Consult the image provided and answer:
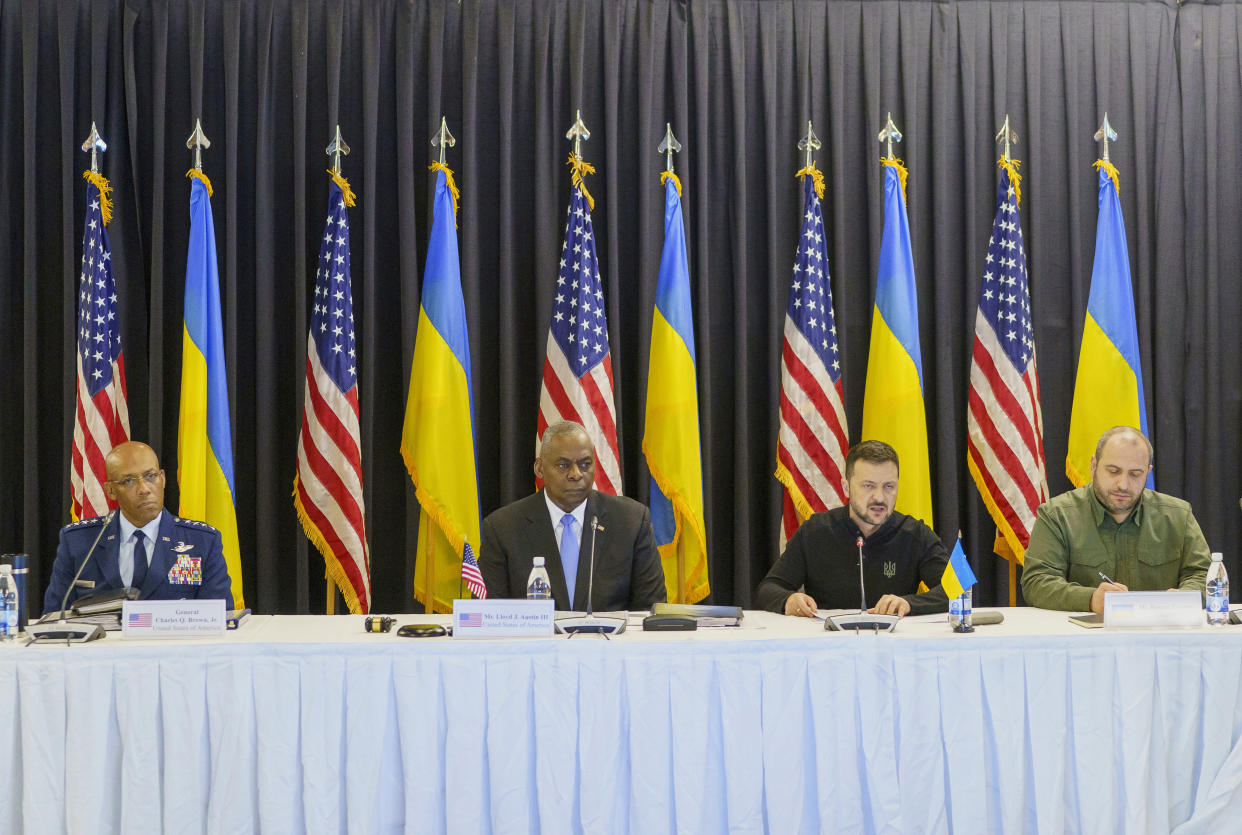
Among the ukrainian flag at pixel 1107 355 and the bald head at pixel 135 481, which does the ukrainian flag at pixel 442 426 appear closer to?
the bald head at pixel 135 481

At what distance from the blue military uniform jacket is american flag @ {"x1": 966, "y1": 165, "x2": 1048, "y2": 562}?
356 cm

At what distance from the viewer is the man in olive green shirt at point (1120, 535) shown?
12.8 ft

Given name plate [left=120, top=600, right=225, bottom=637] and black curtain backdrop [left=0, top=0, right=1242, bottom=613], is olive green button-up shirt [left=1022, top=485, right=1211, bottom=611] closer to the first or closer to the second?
black curtain backdrop [left=0, top=0, right=1242, bottom=613]

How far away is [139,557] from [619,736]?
1.91m

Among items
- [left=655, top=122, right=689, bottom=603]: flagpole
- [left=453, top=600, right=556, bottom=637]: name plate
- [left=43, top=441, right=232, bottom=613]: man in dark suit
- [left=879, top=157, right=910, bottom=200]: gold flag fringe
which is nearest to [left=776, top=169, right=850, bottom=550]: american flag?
[left=879, top=157, right=910, bottom=200]: gold flag fringe

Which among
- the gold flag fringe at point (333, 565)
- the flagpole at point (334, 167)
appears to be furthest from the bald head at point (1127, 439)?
the flagpole at point (334, 167)

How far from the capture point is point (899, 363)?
217 inches

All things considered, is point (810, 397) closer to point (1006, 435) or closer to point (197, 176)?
point (1006, 435)

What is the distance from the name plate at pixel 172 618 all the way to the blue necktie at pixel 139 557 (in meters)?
0.74

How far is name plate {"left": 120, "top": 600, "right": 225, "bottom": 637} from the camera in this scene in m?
3.19

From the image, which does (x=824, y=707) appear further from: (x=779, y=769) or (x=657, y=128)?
(x=657, y=128)

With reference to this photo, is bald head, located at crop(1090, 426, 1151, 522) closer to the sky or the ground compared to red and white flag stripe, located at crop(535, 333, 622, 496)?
closer to the ground

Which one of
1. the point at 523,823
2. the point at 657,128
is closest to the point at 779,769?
the point at 523,823

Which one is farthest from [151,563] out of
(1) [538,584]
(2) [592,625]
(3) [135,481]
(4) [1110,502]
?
(4) [1110,502]
